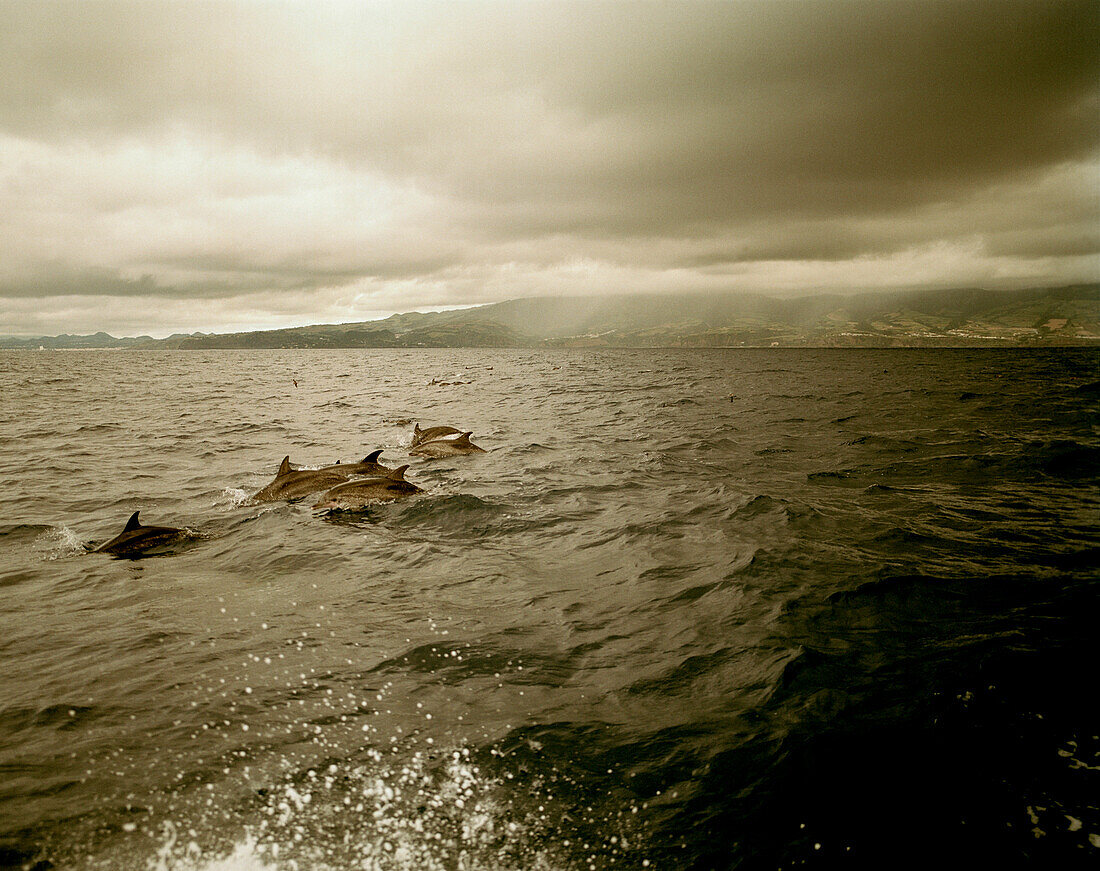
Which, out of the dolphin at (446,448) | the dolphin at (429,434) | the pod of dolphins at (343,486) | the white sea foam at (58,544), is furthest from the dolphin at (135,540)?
the dolphin at (429,434)

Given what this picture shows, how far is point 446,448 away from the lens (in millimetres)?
18031

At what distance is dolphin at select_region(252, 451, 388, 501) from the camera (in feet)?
40.9

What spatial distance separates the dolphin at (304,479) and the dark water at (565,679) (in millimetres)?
1185

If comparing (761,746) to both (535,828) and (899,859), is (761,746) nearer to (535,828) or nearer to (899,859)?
(899,859)

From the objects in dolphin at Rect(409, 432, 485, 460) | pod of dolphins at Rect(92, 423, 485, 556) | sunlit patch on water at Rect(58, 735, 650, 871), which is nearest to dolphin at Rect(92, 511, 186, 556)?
pod of dolphins at Rect(92, 423, 485, 556)

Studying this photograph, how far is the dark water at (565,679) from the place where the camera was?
3.46m

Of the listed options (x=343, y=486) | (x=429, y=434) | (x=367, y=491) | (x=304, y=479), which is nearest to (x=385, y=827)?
(x=367, y=491)

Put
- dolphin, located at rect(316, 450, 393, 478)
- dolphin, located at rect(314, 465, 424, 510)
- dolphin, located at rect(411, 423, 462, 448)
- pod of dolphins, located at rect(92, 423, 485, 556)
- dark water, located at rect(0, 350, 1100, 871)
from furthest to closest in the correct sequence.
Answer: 1. dolphin, located at rect(411, 423, 462, 448)
2. dolphin, located at rect(316, 450, 393, 478)
3. pod of dolphins, located at rect(92, 423, 485, 556)
4. dolphin, located at rect(314, 465, 424, 510)
5. dark water, located at rect(0, 350, 1100, 871)

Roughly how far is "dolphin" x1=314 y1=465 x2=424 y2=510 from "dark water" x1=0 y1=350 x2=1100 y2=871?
70 centimetres

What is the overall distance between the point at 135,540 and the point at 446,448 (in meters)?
9.69

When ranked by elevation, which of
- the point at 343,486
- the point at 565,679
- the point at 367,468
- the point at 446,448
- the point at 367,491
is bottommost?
the point at 565,679

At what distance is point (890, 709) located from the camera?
15.0 feet

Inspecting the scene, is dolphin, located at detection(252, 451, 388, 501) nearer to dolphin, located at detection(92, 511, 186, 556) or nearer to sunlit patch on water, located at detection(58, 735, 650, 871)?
dolphin, located at detection(92, 511, 186, 556)

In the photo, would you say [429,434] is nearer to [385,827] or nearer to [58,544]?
[58,544]
